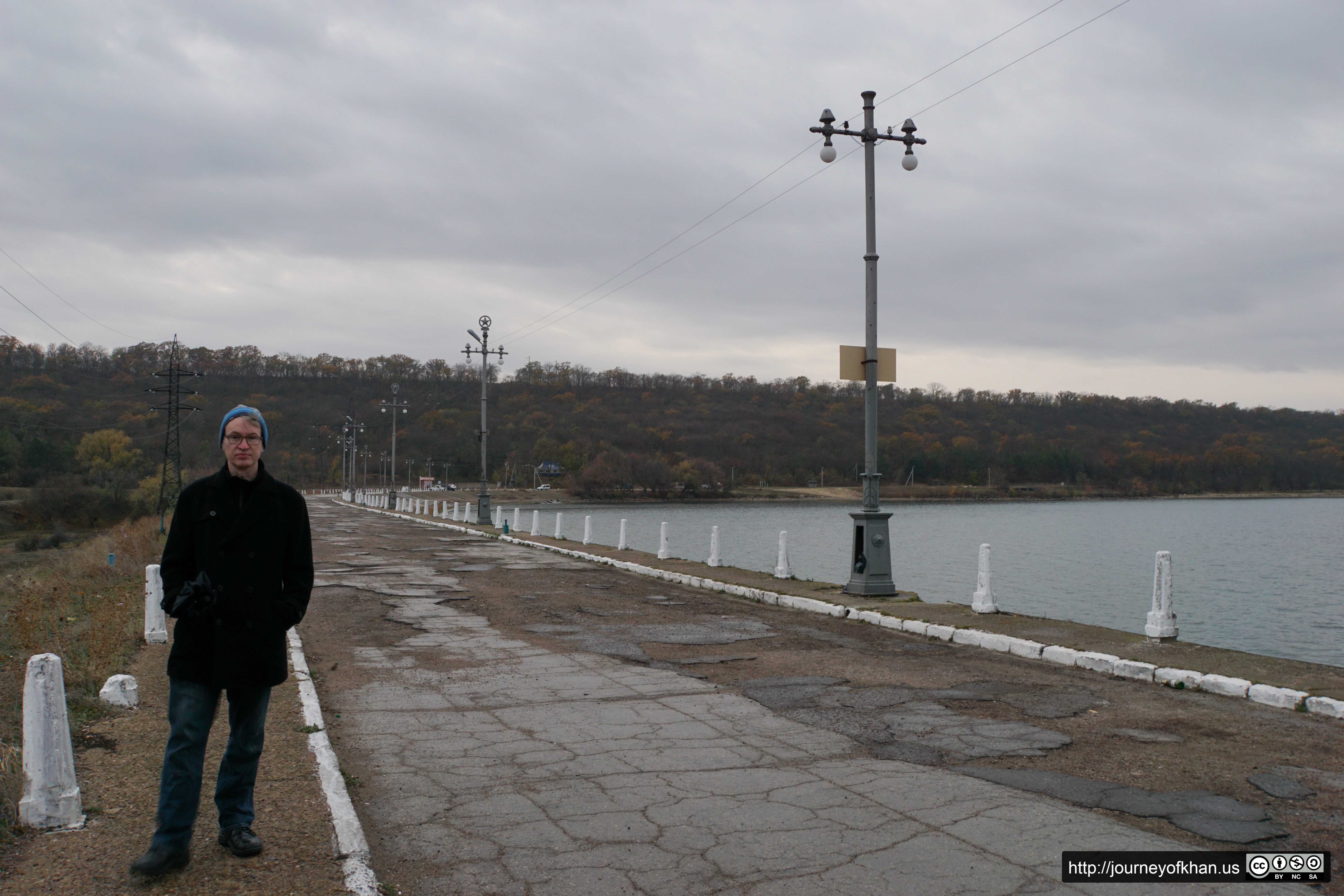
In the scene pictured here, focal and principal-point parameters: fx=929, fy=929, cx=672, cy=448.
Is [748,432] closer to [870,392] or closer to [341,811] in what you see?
[870,392]

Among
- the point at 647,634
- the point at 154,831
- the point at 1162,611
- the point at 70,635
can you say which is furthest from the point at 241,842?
the point at 1162,611

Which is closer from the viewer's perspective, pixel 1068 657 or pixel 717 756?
pixel 717 756

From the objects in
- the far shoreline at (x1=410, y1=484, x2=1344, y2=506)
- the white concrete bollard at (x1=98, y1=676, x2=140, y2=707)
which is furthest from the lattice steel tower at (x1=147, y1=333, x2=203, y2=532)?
the far shoreline at (x1=410, y1=484, x2=1344, y2=506)

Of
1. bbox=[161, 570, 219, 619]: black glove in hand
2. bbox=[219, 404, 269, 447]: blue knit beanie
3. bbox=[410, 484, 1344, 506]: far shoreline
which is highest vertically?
bbox=[219, 404, 269, 447]: blue knit beanie

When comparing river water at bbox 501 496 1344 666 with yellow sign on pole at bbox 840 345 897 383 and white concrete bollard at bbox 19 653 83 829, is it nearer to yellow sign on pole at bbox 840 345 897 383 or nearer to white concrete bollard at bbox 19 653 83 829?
yellow sign on pole at bbox 840 345 897 383

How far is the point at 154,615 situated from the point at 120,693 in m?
3.70

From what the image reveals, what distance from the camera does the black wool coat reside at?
400cm

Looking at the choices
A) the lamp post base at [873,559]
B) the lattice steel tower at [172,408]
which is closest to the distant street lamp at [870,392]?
the lamp post base at [873,559]

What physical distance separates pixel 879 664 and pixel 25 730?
742 centimetres

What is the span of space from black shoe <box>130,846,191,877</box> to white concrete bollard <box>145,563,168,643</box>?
23.1ft

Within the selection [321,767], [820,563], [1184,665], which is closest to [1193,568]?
[820,563]

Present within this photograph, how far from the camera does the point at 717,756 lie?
620cm

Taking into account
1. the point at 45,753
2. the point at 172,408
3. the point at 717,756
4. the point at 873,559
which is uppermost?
the point at 172,408

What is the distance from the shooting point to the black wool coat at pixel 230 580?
400cm
